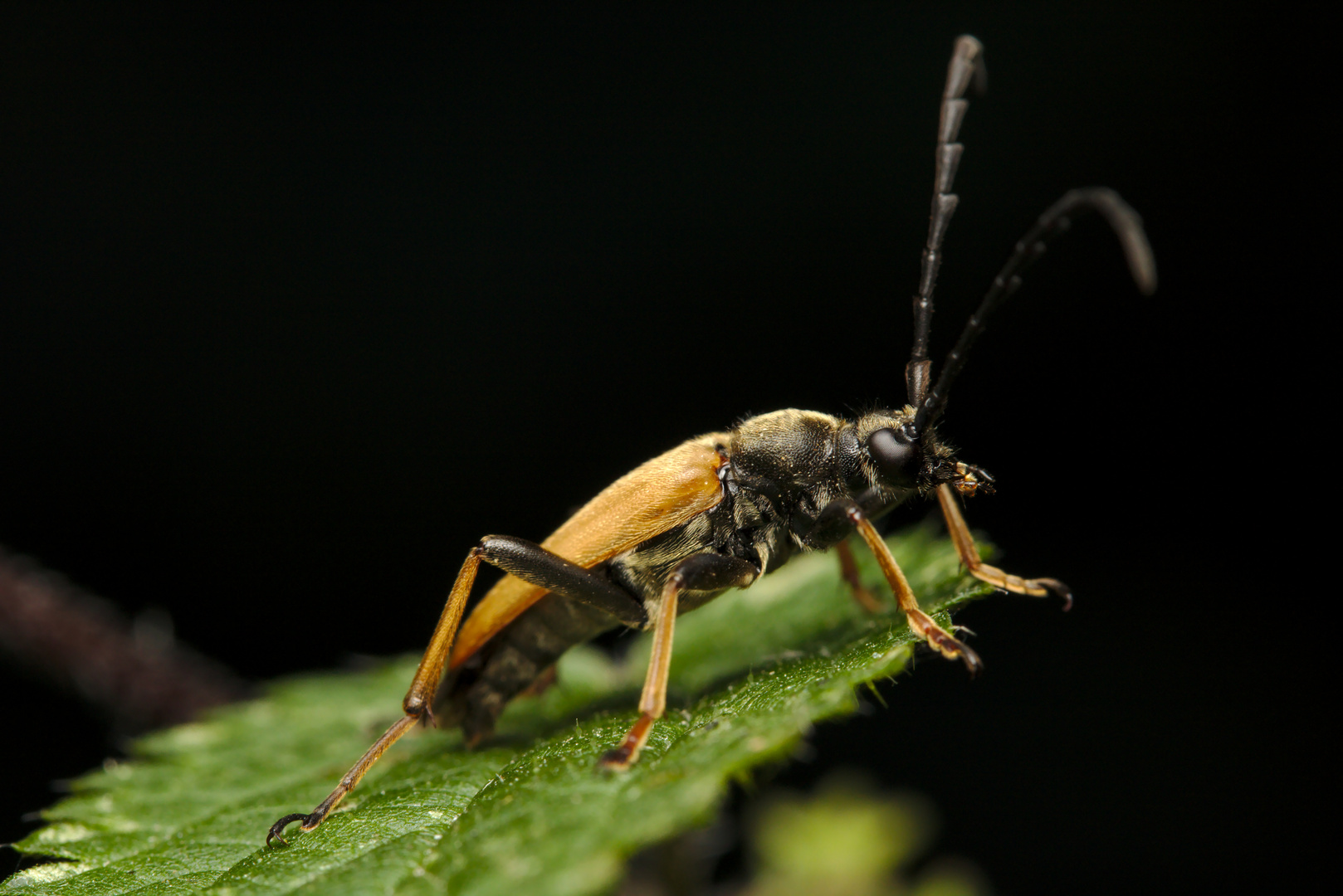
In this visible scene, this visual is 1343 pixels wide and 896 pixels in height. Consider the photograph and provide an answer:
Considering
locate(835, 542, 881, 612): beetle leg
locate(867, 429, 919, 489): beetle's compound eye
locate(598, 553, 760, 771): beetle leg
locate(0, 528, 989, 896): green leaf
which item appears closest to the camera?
locate(0, 528, 989, 896): green leaf

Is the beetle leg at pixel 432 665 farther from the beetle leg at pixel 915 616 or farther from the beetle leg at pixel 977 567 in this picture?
the beetle leg at pixel 977 567

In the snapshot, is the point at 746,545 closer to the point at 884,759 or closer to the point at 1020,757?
the point at 884,759

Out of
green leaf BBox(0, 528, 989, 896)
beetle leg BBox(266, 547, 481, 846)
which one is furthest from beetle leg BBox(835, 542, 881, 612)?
beetle leg BBox(266, 547, 481, 846)

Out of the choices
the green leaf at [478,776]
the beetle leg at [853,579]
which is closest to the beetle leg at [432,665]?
the green leaf at [478,776]

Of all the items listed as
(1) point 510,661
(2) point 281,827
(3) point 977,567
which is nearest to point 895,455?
(3) point 977,567

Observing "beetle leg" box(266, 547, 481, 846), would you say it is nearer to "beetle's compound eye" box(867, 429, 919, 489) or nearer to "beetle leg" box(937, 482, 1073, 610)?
"beetle's compound eye" box(867, 429, 919, 489)
